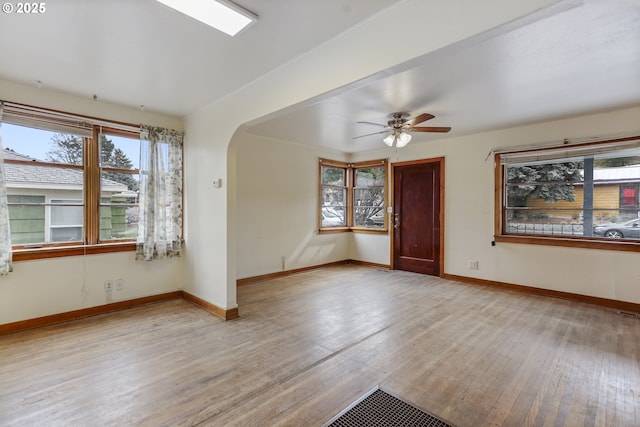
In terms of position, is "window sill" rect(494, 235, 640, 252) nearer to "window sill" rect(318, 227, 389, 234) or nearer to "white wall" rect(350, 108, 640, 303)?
"white wall" rect(350, 108, 640, 303)

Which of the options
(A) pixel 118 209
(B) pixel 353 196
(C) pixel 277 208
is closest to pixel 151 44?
(A) pixel 118 209

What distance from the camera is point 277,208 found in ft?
17.8

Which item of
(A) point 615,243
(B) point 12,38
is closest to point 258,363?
(B) point 12,38

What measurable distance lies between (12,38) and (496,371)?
14.8ft

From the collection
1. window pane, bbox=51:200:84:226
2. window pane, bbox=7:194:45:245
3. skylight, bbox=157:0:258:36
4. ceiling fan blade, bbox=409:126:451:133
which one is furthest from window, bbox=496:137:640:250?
window pane, bbox=7:194:45:245

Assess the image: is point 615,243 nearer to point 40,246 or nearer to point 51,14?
point 51,14

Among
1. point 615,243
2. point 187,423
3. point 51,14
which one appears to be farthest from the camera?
point 615,243

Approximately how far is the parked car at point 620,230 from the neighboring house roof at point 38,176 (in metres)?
6.65

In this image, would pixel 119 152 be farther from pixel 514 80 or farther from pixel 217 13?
pixel 514 80

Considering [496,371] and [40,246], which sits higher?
[40,246]

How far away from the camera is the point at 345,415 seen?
1860 millimetres

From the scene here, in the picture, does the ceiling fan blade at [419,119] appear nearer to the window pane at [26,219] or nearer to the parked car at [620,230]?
the parked car at [620,230]

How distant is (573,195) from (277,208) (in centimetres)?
457

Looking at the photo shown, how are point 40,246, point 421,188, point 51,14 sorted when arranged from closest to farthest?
point 51,14, point 40,246, point 421,188
